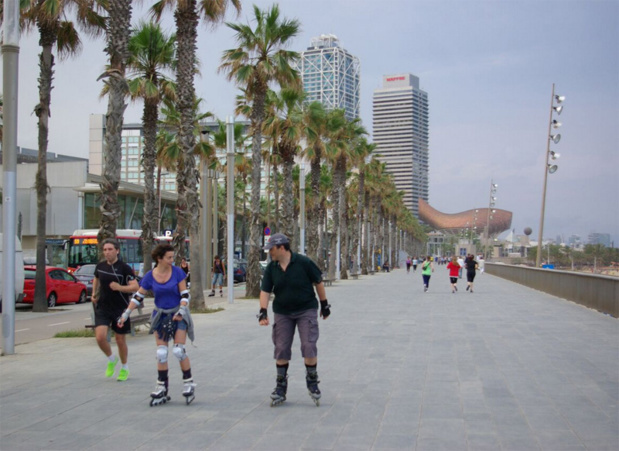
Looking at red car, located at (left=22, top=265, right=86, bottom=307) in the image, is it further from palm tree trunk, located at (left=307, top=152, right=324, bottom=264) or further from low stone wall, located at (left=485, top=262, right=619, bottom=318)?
low stone wall, located at (left=485, top=262, right=619, bottom=318)

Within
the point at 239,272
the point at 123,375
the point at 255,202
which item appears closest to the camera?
the point at 123,375

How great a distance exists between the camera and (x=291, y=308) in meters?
7.32

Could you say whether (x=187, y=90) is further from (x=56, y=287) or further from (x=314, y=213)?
(x=314, y=213)

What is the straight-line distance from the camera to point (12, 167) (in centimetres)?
1180

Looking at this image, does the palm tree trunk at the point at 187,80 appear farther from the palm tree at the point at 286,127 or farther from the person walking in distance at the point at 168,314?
the person walking in distance at the point at 168,314

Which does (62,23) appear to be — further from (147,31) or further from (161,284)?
(161,284)

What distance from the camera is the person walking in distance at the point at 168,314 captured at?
24.3ft

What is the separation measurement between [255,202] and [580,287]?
1174 cm

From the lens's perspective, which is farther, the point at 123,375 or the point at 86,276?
the point at 86,276

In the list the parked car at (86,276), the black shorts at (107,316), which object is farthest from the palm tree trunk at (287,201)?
the black shorts at (107,316)

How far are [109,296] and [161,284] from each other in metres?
1.41

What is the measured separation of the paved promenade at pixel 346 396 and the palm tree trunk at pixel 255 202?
12.1 m

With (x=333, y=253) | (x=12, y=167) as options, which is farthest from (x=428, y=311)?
(x=333, y=253)

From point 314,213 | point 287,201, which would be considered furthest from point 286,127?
point 314,213
